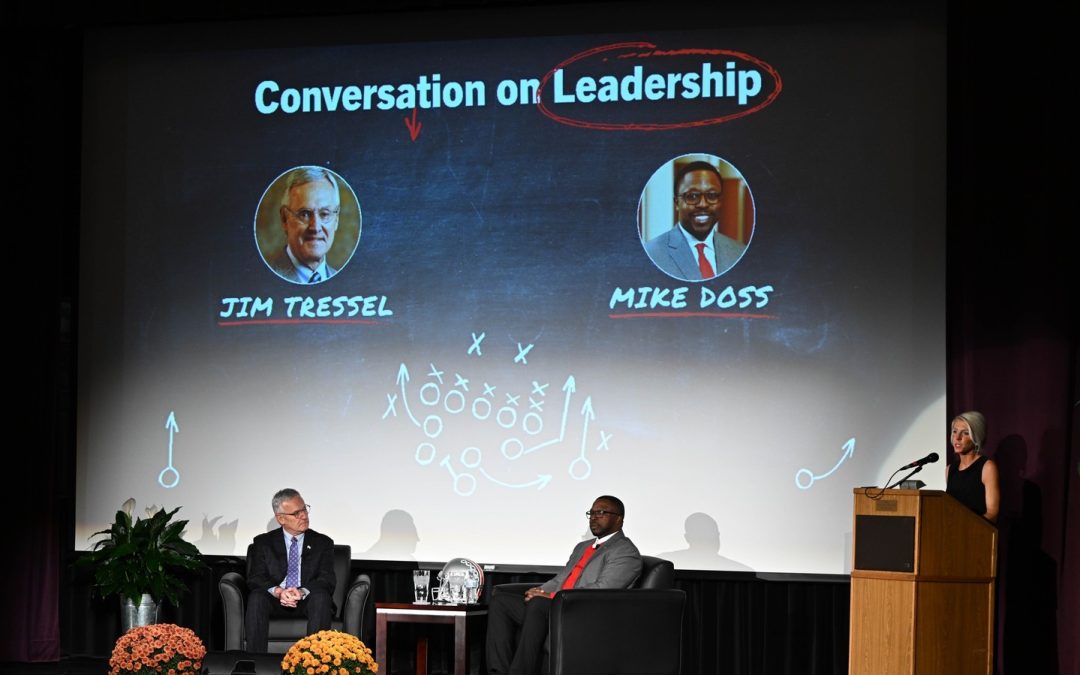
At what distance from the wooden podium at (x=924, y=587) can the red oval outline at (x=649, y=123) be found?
2331 millimetres

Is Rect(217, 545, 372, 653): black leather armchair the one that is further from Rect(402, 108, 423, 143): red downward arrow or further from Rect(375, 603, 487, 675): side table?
Rect(402, 108, 423, 143): red downward arrow

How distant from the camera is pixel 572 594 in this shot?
20.3 ft

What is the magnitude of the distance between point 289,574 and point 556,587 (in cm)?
133

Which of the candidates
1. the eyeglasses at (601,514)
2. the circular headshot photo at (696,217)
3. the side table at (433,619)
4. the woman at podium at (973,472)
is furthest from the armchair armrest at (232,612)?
the woman at podium at (973,472)

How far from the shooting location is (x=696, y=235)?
288 inches

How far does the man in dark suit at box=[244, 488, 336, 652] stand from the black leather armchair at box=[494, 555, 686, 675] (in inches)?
49.6

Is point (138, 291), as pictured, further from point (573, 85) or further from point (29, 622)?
point (573, 85)

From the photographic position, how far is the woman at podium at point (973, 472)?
6.13 meters

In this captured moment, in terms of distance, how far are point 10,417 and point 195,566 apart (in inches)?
58.8

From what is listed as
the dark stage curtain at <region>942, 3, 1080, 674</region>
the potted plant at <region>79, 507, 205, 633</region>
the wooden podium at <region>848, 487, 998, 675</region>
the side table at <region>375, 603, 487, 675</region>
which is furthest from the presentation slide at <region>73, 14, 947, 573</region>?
the wooden podium at <region>848, 487, 998, 675</region>

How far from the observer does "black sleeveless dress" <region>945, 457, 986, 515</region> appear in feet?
20.3

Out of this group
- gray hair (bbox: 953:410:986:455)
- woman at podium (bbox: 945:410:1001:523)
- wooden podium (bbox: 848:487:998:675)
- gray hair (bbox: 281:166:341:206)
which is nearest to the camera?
wooden podium (bbox: 848:487:998:675)

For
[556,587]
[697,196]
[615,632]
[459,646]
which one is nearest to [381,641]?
[459,646]

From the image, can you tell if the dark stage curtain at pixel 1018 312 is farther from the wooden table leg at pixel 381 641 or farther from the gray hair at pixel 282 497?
the gray hair at pixel 282 497
